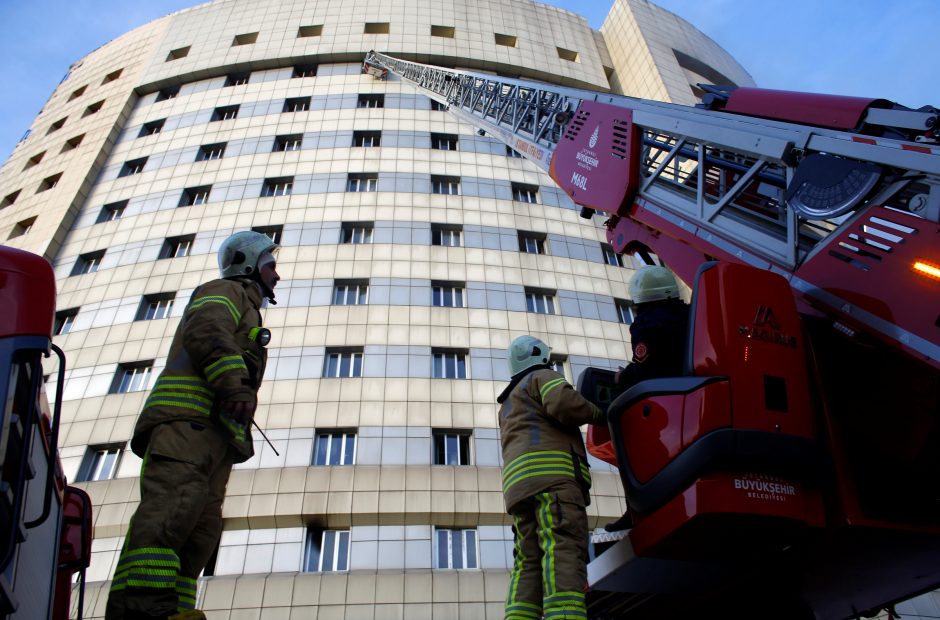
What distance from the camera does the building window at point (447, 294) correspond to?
52.7ft

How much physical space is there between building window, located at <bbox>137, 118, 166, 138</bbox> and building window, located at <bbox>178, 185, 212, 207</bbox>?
487 cm

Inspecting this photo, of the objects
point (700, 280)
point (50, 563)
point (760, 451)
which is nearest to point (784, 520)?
point (760, 451)

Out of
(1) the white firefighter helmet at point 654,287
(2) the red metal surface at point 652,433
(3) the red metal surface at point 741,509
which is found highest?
(1) the white firefighter helmet at point 654,287

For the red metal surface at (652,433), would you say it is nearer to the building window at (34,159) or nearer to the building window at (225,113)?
the building window at (225,113)

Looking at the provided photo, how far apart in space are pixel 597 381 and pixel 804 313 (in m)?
1.62

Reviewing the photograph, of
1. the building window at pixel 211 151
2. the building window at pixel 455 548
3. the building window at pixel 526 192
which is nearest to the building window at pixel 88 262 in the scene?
the building window at pixel 211 151

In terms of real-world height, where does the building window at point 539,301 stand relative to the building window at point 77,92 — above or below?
below

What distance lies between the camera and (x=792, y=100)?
435 cm

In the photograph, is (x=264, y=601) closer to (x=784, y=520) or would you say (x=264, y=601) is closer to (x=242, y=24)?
(x=784, y=520)

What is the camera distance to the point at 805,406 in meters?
3.14

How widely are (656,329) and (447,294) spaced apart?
41.5 feet

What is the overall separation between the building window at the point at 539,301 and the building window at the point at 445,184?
4.62m

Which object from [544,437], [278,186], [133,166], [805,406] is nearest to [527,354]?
[544,437]

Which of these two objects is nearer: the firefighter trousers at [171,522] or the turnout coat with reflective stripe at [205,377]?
the firefighter trousers at [171,522]
